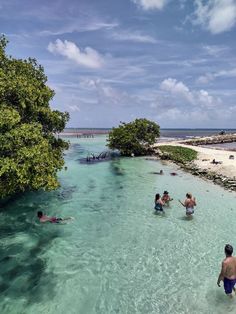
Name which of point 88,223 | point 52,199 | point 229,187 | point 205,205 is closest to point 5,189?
point 88,223

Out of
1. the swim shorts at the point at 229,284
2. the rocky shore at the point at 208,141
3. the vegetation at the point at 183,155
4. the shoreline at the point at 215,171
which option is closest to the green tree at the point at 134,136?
the vegetation at the point at 183,155

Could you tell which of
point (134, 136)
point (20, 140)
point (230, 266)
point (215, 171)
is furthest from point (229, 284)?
point (134, 136)

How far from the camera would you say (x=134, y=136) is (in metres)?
67.9

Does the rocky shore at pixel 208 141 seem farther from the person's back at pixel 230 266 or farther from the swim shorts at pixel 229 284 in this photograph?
the person's back at pixel 230 266

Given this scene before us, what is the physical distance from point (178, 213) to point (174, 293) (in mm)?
12333

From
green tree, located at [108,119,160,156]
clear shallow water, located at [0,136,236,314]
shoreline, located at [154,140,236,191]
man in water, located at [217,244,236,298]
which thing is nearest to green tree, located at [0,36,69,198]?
clear shallow water, located at [0,136,236,314]

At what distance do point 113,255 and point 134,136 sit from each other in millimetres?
50484

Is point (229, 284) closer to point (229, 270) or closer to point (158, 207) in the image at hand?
point (229, 270)

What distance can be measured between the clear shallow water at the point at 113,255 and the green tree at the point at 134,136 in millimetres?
35301

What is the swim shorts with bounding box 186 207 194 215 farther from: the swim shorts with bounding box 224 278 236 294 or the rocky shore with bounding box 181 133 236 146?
the rocky shore with bounding box 181 133 236 146

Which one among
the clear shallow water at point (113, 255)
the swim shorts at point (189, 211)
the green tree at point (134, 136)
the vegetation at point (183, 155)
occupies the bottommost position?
the clear shallow water at point (113, 255)

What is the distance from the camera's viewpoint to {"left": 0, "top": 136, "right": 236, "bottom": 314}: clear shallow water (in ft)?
45.4

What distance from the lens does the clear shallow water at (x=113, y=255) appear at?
45.4ft

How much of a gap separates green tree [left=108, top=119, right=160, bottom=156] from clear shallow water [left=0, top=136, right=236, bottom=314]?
35301 mm
